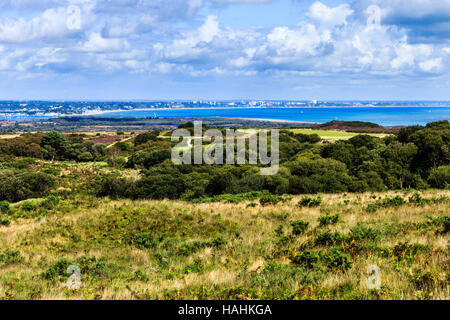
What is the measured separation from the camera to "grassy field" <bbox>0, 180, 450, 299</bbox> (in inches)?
247

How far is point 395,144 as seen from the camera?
38.8 meters

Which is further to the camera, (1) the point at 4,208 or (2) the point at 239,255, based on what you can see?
(1) the point at 4,208

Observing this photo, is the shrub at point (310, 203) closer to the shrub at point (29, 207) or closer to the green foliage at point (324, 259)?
the green foliage at point (324, 259)

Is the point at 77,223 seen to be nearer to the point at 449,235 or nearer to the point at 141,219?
the point at 141,219

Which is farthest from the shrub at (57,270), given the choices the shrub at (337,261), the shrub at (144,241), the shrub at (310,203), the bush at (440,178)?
the bush at (440,178)

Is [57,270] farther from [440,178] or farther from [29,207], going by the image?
[440,178]

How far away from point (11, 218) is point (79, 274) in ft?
60.6

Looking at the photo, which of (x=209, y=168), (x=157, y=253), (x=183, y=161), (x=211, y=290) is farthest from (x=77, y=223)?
(x=183, y=161)

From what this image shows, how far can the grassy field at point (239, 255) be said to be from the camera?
6.27 meters

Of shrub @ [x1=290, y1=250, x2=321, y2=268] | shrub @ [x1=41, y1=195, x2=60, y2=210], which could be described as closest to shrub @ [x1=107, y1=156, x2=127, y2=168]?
shrub @ [x1=41, y1=195, x2=60, y2=210]

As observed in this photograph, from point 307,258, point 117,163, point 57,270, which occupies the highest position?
point 307,258

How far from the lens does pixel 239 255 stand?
930 centimetres

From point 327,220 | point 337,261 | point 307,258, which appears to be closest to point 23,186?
point 327,220

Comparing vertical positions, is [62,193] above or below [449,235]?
below
